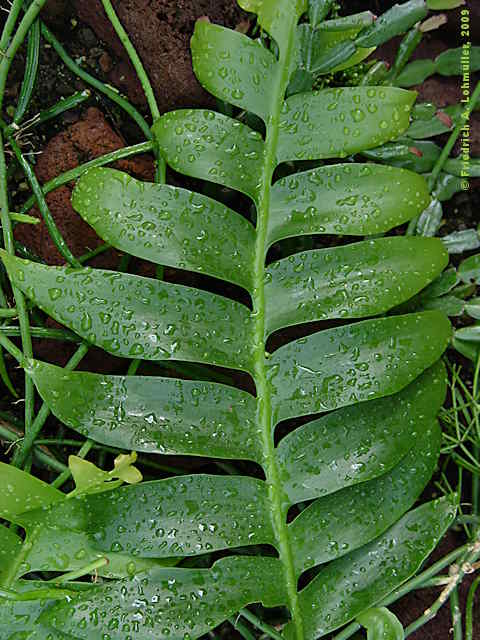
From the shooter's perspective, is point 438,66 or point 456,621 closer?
point 456,621

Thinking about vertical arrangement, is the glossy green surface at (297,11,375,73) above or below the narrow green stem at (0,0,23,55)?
below

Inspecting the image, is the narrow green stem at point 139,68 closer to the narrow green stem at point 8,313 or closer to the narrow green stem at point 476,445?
the narrow green stem at point 8,313

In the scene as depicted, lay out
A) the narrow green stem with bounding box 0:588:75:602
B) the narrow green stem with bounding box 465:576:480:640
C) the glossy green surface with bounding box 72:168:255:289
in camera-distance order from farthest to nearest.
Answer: the narrow green stem with bounding box 465:576:480:640
the glossy green surface with bounding box 72:168:255:289
the narrow green stem with bounding box 0:588:75:602

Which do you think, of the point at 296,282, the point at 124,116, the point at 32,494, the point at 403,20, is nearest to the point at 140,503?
the point at 32,494

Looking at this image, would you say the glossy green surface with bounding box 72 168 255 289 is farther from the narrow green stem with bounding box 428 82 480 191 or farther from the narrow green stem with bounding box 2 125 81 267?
the narrow green stem with bounding box 428 82 480 191

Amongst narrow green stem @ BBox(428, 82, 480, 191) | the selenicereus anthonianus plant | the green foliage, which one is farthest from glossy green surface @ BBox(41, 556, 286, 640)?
the green foliage

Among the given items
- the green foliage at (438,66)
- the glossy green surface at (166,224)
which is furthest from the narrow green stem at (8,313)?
the green foliage at (438,66)

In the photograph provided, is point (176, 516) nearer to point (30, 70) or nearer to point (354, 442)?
point (354, 442)

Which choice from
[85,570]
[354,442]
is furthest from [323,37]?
[85,570]
